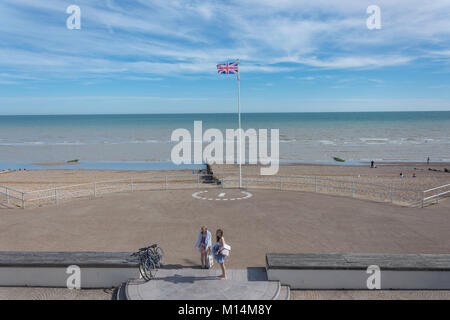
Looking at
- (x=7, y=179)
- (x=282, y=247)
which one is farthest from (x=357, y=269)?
(x=7, y=179)

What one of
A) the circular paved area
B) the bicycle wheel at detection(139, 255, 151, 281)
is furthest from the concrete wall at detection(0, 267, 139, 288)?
the circular paved area

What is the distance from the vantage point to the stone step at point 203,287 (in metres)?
7.27

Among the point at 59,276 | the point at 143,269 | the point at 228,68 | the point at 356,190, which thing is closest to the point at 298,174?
the point at 356,190

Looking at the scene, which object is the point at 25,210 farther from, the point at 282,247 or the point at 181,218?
the point at 282,247

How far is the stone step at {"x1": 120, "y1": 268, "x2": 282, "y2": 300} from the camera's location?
727 centimetres

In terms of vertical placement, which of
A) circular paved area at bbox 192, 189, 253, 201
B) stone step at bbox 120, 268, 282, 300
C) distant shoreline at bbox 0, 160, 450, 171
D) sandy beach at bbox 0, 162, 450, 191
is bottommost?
sandy beach at bbox 0, 162, 450, 191

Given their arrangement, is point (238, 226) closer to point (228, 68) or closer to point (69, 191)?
point (228, 68)
